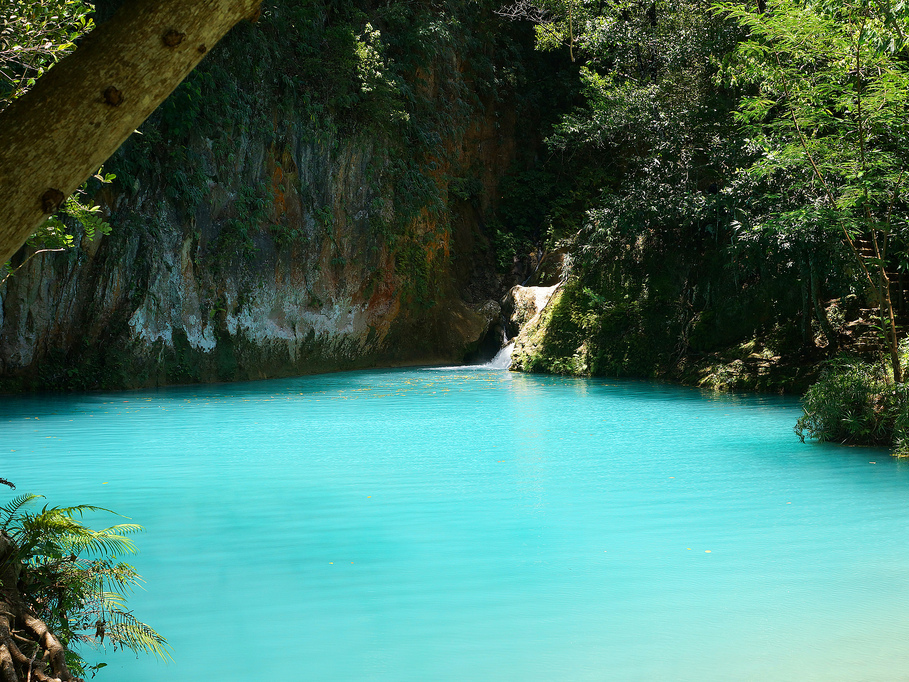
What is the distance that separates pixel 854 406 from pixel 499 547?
18.7 ft

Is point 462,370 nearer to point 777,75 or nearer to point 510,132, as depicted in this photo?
point 510,132

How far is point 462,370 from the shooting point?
21688 millimetres

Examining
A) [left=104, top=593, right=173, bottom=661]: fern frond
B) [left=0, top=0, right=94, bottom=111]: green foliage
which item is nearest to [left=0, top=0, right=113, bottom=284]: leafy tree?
[left=0, top=0, right=94, bottom=111]: green foliage

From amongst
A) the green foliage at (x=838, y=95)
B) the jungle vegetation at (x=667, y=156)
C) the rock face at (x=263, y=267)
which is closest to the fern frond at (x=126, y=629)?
the jungle vegetation at (x=667, y=156)

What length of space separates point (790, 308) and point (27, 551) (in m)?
15.9

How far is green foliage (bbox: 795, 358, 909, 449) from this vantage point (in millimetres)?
8648

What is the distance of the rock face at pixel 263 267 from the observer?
16125 millimetres

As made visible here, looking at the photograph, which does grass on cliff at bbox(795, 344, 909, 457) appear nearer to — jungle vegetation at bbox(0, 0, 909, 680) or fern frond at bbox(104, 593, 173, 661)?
jungle vegetation at bbox(0, 0, 909, 680)

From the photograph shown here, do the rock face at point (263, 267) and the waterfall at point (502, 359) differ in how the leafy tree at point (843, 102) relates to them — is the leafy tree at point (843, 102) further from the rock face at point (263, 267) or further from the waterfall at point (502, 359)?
the waterfall at point (502, 359)

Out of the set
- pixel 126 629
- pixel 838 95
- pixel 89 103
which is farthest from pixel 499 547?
pixel 838 95

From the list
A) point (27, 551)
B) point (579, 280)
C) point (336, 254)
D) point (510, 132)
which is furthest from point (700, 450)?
point (510, 132)

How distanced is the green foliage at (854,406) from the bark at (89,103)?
8380mm

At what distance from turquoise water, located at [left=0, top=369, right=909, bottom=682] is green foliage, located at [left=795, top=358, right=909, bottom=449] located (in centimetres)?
38

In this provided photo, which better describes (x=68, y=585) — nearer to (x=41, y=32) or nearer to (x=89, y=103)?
(x=89, y=103)
